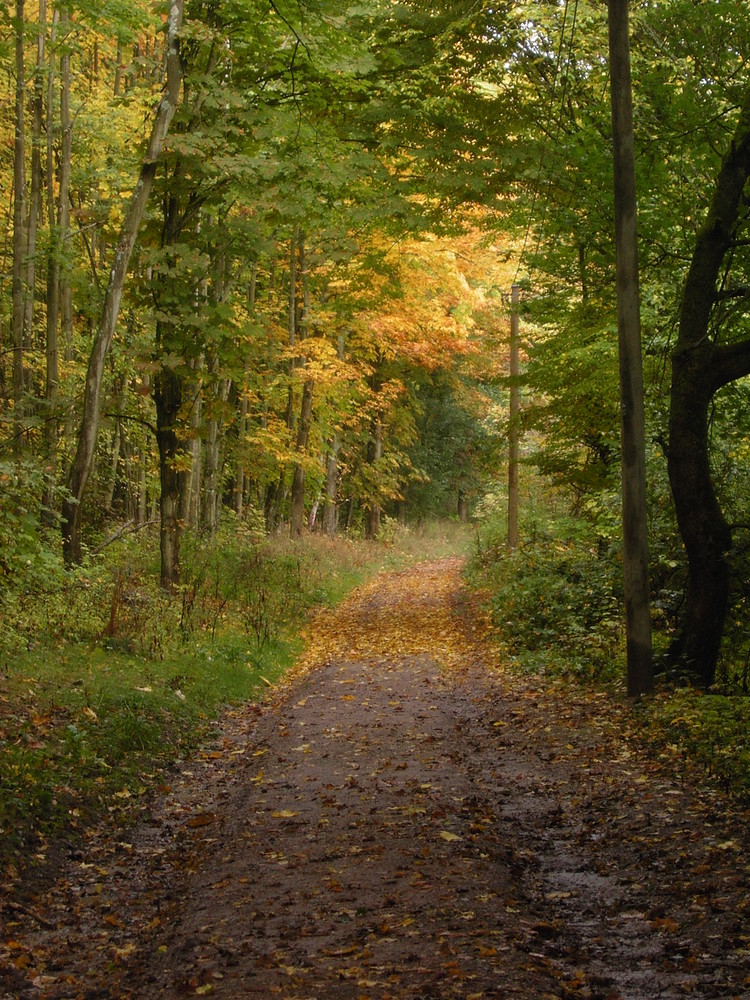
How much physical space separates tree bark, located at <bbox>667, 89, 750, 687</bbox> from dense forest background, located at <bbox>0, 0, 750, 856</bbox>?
0.03 meters

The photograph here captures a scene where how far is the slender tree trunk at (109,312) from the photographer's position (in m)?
11.8

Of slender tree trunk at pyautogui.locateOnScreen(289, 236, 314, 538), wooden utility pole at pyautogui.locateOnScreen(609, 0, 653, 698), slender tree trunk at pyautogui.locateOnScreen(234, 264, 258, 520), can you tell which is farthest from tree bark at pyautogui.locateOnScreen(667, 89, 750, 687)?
slender tree trunk at pyautogui.locateOnScreen(289, 236, 314, 538)

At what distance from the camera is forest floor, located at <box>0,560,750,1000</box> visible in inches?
171

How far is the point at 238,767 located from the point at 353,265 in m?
16.2

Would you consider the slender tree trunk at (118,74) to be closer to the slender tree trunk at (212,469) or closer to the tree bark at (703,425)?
the slender tree trunk at (212,469)

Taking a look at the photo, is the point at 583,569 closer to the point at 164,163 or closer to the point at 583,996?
the point at 164,163

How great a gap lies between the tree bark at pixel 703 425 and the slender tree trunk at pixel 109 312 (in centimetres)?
715

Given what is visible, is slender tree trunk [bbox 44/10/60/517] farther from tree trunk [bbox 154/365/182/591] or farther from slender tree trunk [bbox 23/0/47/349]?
tree trunk [bbox 154/365/182/591]

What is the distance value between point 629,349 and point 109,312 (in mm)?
6846

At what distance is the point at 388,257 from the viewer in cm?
1995

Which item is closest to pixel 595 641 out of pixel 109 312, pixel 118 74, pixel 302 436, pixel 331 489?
pixel 109 312

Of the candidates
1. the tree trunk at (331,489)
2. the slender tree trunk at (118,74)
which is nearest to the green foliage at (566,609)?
the tree trunk at (331,489)

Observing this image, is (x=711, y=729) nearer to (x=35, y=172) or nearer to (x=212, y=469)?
(x=212, y=469)

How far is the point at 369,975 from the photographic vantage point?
4.27 m
